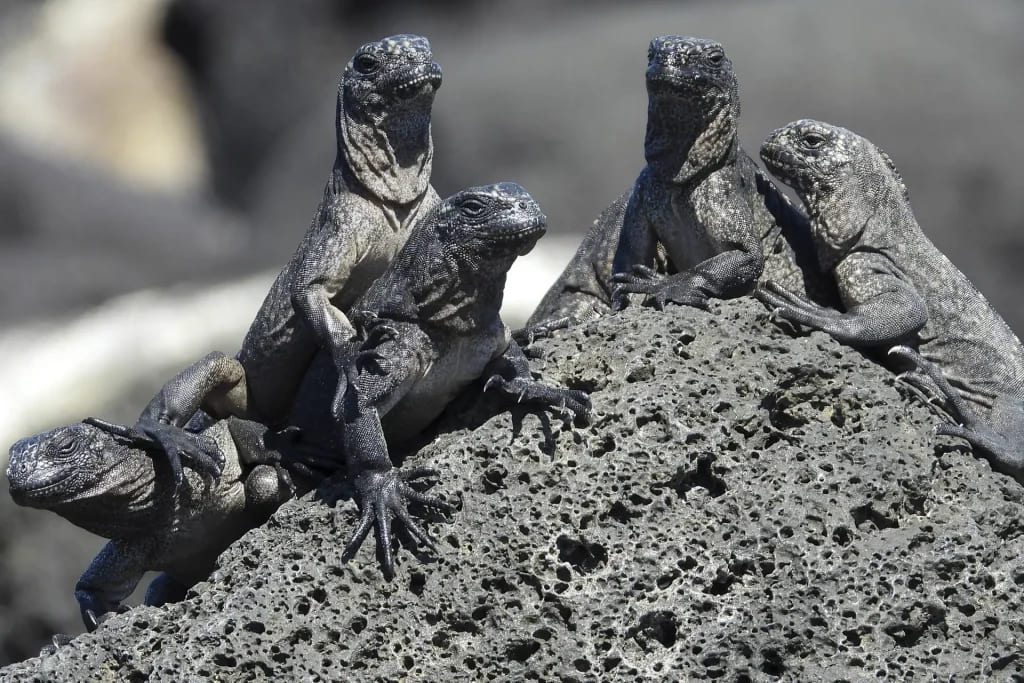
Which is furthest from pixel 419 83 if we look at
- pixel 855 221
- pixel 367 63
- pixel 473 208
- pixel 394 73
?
pixel 855 221

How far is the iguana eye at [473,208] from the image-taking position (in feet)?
14.8

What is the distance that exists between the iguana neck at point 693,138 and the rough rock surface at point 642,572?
0.85m

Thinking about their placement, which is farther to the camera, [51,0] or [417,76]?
[51,0]

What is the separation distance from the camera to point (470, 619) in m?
4.45

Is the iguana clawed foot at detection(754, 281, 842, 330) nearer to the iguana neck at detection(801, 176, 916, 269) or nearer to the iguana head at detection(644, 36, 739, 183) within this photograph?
the iguana neck at detection(801, 176, 916, 269)

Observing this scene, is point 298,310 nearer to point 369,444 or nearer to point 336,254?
Result: point 336,254

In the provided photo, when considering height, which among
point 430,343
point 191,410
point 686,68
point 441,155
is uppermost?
point 441,155

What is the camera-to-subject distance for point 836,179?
5.32m

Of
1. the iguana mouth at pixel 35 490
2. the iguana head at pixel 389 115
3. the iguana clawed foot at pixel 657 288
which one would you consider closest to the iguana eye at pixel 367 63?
the iguana head at pixel 389 115

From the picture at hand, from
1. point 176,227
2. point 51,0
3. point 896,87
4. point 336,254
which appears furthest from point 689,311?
point 51,0

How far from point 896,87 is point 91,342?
25.5 feet

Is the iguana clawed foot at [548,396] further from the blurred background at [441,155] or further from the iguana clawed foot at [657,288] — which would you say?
the blurred background at [441,155]

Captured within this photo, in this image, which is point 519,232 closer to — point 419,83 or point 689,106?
point 419,83

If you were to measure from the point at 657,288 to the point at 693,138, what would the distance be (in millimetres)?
537
